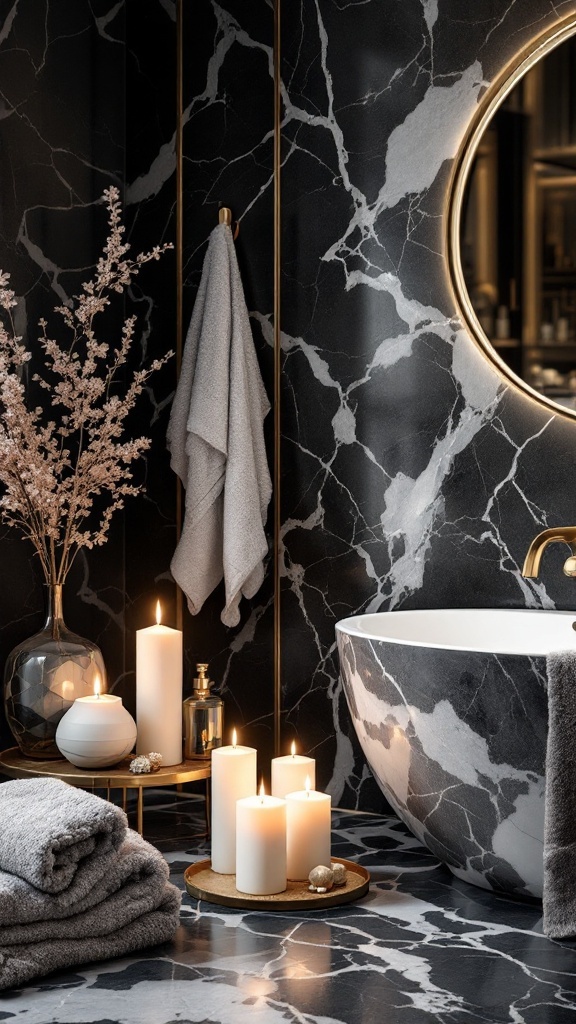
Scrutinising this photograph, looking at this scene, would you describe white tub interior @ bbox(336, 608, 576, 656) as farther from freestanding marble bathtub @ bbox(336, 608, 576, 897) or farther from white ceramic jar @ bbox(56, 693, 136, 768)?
white ceramic jar @ bbox(56, 693, 136, 768)

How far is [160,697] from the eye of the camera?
2508mm

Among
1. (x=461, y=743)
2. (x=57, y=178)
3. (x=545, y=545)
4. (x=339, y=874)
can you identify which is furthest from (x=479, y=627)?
(x=57, y=178)

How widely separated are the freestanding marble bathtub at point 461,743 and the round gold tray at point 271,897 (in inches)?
6.5

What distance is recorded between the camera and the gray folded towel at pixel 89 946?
1.76 meters

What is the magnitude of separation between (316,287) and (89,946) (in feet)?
5.47

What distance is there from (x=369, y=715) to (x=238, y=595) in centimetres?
71

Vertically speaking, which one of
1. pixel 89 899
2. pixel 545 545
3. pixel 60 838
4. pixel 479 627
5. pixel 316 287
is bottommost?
pixel 89 899

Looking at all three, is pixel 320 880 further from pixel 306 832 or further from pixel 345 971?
pixel 345 971

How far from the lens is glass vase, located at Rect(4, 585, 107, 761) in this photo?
251 cm

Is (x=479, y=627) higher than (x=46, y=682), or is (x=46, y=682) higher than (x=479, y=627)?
(x=479, y=627)

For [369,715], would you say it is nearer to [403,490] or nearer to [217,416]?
[403,490]

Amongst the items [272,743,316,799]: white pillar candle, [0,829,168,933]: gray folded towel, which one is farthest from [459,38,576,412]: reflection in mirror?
[0,829,168,933]: gray folded towel

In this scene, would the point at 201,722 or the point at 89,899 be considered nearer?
the point at 89,899

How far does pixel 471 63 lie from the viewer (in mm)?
2658
